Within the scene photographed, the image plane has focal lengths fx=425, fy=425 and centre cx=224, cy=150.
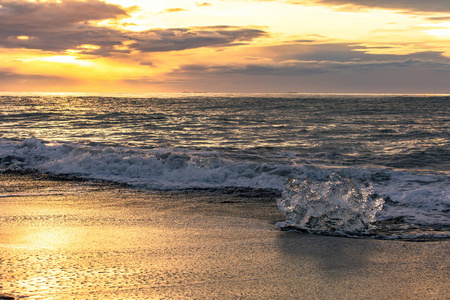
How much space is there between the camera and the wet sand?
12.6ft

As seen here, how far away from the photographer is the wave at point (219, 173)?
28.8 feet

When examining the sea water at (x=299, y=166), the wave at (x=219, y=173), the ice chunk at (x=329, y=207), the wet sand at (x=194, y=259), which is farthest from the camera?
the wave at (x=219, y=173)

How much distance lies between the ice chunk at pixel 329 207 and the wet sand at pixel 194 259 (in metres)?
0.37

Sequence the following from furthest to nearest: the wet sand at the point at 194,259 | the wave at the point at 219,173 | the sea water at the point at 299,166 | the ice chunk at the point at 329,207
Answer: the wave at the point at 219,173
the sea water at the point at 299,166
the ice chunk at the point at 329,207
the wet sand at the point at 194,259

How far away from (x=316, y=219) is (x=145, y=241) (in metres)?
2.51

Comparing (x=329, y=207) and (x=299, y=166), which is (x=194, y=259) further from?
(x=299, y=166)

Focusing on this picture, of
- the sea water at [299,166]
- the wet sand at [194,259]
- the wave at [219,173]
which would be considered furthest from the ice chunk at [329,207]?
the wave at [219,173]

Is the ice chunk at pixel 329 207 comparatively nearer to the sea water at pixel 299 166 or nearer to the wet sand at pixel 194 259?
the sea water at pixel 299 166

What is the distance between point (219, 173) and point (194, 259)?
272 inches

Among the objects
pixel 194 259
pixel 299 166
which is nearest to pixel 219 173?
pixel 299 166

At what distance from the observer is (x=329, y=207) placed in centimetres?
642

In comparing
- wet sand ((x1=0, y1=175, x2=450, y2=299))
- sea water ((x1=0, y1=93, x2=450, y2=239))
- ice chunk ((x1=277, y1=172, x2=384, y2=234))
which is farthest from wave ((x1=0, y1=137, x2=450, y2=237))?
wet sand ((x1=0, y1=175, x2=450, y2=299))

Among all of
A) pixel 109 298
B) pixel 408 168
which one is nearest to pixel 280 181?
pixel 408 168

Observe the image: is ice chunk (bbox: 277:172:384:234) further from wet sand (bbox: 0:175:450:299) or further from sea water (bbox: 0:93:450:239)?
wet sand (bbox: 0:175:450:299)
